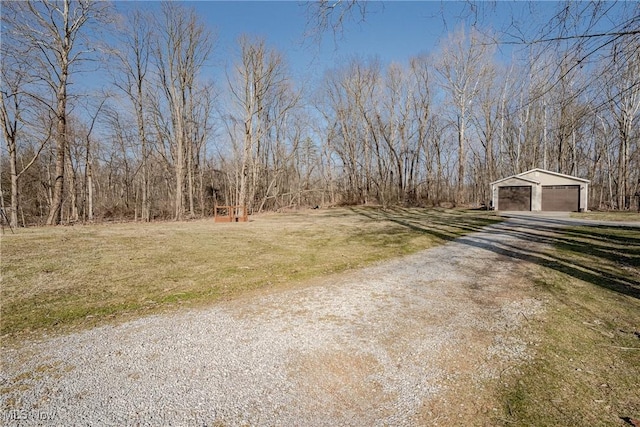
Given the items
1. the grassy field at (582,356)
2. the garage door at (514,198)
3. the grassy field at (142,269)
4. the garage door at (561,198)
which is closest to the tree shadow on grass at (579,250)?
the grassy field at (582,356)

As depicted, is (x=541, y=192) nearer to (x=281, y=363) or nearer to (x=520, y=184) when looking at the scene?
(x=520, y=184)

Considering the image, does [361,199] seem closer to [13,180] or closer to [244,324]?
[13,180]

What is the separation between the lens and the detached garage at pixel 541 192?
20484 mm

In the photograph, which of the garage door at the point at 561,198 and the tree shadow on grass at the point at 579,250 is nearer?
the tree shadow on grass at the point at 579,250

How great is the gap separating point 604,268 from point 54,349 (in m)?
8.30

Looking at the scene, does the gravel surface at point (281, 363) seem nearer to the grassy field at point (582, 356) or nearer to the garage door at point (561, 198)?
the grassy field at point (582, 356)

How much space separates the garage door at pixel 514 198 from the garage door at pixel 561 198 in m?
0.99

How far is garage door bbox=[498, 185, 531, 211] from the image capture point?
2178 centimetres

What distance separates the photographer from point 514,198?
22219 millimetres

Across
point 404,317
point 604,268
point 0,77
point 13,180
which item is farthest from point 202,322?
point 0,77

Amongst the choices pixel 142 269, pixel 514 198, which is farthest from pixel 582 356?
pixel 514 198

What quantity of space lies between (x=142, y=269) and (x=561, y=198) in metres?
25.5

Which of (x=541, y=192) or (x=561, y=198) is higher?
(x=541, y=192)

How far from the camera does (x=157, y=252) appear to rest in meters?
6.61
